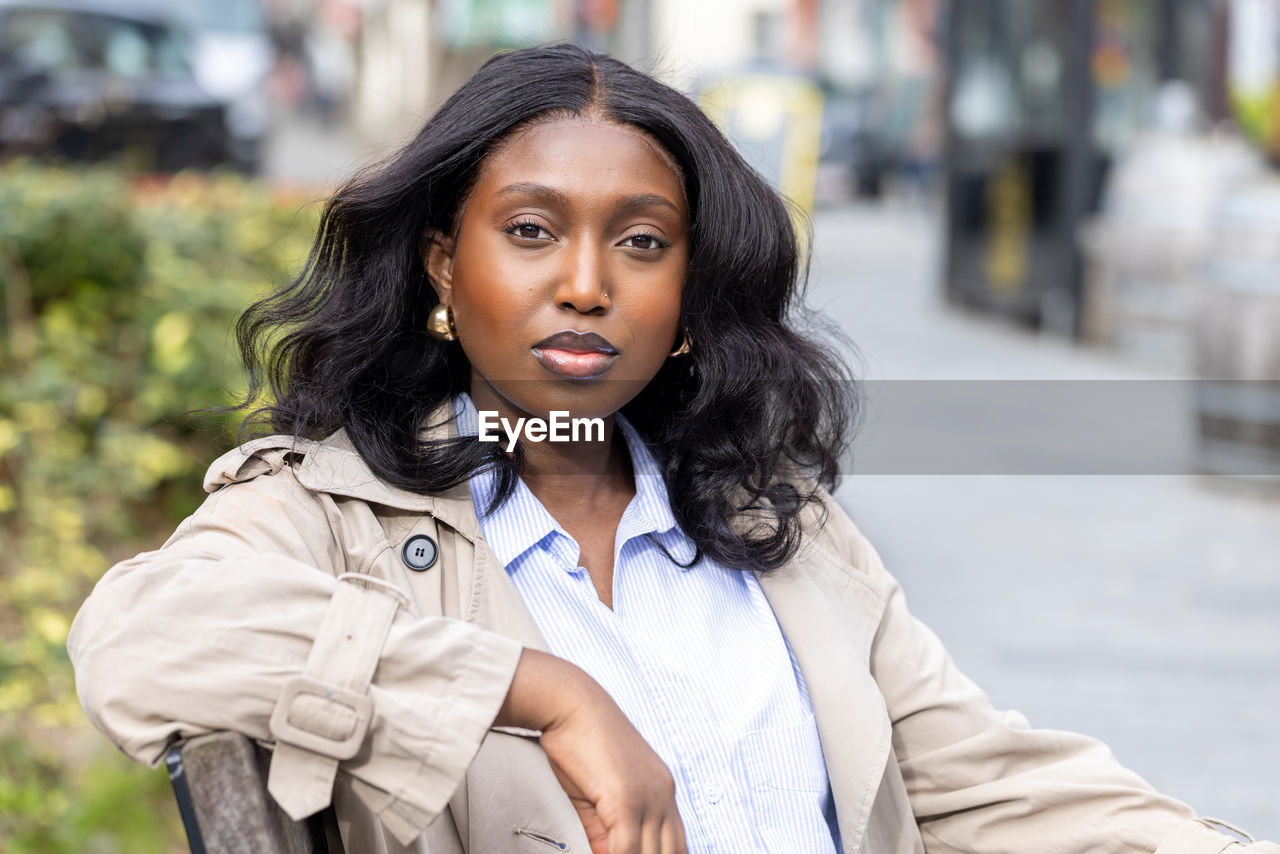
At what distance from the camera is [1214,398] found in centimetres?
664

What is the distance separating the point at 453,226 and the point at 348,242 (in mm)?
149

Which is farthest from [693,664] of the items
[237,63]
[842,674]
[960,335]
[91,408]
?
[237,63]

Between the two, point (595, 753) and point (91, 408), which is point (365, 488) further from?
point (91, 408)

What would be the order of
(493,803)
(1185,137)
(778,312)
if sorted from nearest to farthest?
1. (493,803)
2. (778,312)
3. (1185,137)

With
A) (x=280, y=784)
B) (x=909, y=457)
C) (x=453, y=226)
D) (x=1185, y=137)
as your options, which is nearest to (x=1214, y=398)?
(x=909, y=457)

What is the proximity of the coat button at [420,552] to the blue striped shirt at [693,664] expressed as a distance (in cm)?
12

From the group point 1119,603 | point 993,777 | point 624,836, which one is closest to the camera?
point 624,836

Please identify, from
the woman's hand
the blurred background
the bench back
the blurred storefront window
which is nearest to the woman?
the woman's hand

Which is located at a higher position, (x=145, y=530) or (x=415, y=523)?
(x=415, y=523)

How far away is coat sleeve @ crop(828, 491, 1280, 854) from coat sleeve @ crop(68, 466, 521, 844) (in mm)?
720

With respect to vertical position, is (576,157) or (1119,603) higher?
(576,157)

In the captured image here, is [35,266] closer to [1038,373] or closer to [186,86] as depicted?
[186,86]

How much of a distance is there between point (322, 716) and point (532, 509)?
1.94 ft

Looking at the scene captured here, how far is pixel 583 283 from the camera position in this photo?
5.88 feet
